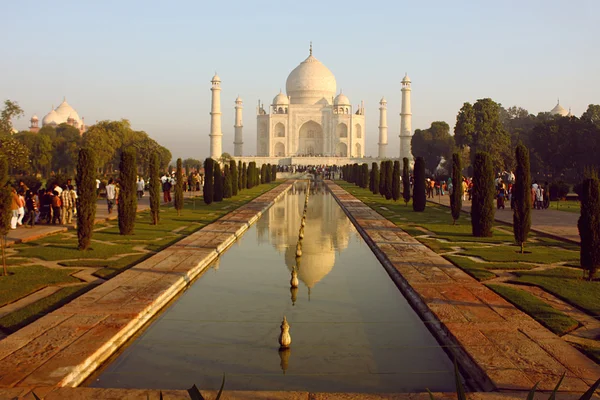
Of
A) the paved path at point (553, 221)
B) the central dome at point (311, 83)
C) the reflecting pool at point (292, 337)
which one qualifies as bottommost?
the reflecting pool at point (292, 337)

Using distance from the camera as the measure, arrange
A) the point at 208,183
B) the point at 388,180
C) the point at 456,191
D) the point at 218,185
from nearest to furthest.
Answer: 1. the point at 456,191
2. the point at 208,183
3. the point at 218,185
4. the point at 388,180

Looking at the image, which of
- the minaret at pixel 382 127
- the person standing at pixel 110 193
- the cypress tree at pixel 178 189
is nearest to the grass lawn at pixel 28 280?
the cypress tree at pixel 178 189

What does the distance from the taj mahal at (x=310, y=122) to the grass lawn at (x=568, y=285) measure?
1917 inches

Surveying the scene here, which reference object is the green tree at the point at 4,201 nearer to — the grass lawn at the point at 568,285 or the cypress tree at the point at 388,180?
the grass lawn at the point at 568,285

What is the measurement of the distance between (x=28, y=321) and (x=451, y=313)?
328 centimetres

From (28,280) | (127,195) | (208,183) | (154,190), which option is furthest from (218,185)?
(28,280)

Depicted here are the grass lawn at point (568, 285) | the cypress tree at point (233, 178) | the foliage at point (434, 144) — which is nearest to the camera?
the grass lawn at point (568, 285)

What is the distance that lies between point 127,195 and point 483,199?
5.77 metres

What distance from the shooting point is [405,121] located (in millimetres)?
50062

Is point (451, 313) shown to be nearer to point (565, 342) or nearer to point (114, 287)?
point (565, 342)

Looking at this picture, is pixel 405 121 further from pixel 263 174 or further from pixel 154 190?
pixel 154 190

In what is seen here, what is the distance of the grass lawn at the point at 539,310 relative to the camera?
4.64 meters

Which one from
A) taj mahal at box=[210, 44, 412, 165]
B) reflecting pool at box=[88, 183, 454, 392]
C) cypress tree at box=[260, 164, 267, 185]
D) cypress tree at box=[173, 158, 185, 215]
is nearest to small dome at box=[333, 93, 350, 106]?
taj mahal at box=[210, 44, 412, 165]

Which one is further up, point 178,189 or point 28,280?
point 178,189
